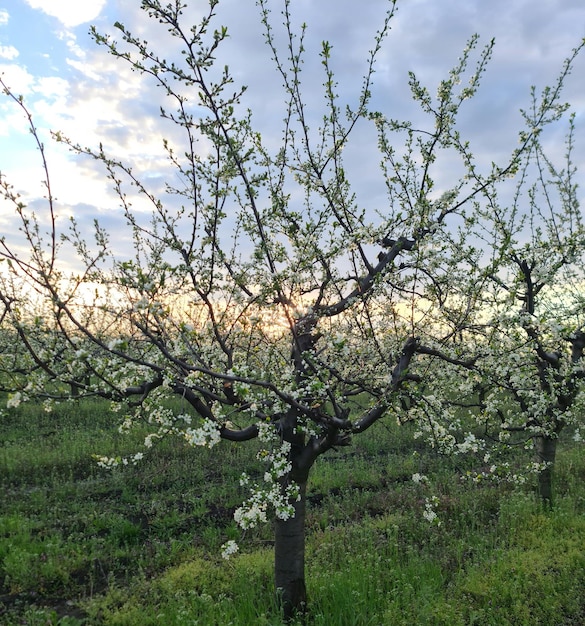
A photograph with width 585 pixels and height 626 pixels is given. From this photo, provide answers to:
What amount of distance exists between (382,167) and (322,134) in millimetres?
1449

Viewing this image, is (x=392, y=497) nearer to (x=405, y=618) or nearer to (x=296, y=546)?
(x=405, y=618)

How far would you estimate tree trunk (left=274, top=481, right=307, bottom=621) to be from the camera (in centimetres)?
564

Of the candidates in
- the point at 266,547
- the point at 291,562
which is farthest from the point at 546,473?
the point at 291,562

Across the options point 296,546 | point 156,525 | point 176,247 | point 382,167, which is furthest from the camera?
point 156,525

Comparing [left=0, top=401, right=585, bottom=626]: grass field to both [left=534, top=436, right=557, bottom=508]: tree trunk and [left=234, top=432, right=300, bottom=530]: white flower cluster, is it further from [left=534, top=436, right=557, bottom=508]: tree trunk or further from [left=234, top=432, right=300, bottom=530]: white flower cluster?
[left=234, top=432, right=300, bottom=530]: white flower cluster

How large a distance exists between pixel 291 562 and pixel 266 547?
2658 millimetres

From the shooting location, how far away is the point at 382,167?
657cm

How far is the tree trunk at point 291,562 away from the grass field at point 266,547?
0.30m

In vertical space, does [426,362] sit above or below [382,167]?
below

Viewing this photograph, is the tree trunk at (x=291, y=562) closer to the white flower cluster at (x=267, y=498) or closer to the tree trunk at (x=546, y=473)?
the white flower cluster at (x=267, y=498)

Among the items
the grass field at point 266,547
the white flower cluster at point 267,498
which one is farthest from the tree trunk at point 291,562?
the white flower cluster at point 267,498

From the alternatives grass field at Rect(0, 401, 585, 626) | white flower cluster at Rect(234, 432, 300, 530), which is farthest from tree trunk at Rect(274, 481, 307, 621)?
white flower cluster at Rect(234, 432, 300, 530)

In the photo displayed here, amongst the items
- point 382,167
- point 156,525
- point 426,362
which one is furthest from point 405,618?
point 382,167

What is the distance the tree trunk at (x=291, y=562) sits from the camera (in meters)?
5.64
